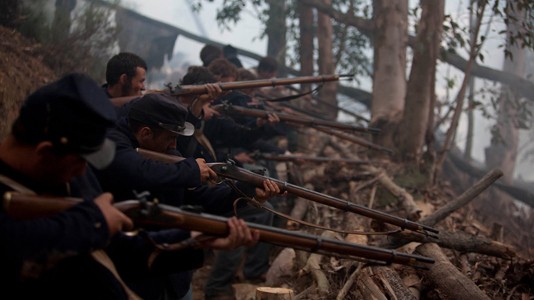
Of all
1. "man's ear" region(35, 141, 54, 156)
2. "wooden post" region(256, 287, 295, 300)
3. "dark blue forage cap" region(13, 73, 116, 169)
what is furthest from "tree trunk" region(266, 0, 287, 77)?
"man's ear" region(35, 141, 54, 156)

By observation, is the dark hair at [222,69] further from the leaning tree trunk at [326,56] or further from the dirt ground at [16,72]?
the leaning tree trunk at [326,56]

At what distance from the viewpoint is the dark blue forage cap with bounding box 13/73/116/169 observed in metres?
2.02

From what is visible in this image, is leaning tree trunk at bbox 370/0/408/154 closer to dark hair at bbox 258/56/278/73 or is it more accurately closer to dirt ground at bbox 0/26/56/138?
dark hair at bbox 258/56/278/73

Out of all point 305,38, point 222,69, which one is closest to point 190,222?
point 222,69

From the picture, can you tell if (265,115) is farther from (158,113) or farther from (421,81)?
(421,81)

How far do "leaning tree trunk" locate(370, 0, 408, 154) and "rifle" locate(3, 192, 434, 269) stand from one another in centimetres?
711

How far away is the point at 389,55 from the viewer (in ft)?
32.2

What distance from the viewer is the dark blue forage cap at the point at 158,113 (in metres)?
3.41

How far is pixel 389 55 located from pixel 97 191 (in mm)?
8372

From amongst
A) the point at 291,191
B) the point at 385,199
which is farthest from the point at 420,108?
the point at 291,191

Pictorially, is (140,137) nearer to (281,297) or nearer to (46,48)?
(281,297)

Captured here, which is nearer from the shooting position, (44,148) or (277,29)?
(44,148)

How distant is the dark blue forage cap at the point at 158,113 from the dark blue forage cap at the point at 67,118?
1245mm

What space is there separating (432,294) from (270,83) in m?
3.41
